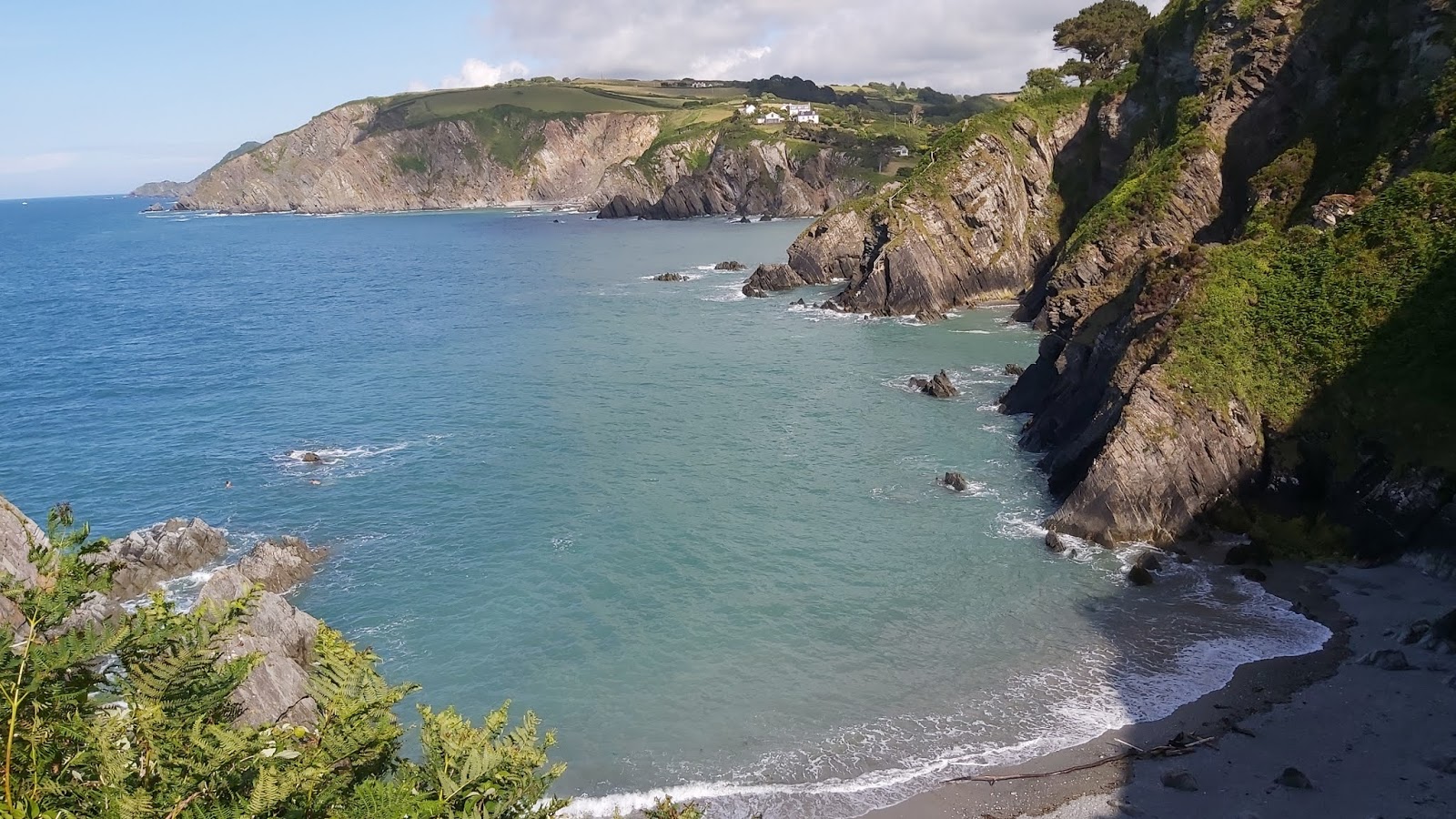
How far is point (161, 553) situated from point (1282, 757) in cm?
4247

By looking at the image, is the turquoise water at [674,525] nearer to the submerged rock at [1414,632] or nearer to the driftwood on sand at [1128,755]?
the driftwood on sand at [1128,755]

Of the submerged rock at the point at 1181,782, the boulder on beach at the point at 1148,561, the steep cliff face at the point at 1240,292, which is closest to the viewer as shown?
the submerged rock at the point at 1181,782

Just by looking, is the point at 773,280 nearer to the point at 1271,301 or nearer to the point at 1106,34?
the point at 1106,34

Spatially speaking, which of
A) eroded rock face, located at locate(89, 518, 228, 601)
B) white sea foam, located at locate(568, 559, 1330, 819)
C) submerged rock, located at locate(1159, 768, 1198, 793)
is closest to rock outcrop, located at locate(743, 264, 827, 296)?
eroded rock face, located at locate(89, 518, 228, 601)

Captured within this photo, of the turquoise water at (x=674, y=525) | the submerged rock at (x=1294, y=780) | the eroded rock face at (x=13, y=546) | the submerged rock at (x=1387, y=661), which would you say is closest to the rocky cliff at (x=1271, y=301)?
the turquoise water at (x=674, y=525)

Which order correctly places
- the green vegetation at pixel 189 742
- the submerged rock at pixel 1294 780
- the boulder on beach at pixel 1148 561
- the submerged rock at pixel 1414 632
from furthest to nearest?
the boulder on beach at pixel 1148 561 < the submerged rock at pixel 1414 632 < the submerged rock at pixel 1294 780 < the green vegetation at pixel 189 742

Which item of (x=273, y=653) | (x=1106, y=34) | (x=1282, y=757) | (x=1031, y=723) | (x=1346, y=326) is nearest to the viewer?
(x=1282, y=757)

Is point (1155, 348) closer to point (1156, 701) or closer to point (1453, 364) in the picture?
point (1453, 364)

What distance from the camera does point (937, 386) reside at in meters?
59.7

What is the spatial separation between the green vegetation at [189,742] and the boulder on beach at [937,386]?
48.5 metres

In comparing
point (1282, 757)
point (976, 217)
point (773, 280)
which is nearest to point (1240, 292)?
point (1282, 757)

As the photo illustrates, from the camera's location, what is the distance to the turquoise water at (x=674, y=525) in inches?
1091

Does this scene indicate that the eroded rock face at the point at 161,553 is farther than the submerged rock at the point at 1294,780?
Yes

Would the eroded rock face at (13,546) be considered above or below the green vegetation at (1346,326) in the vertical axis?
below
